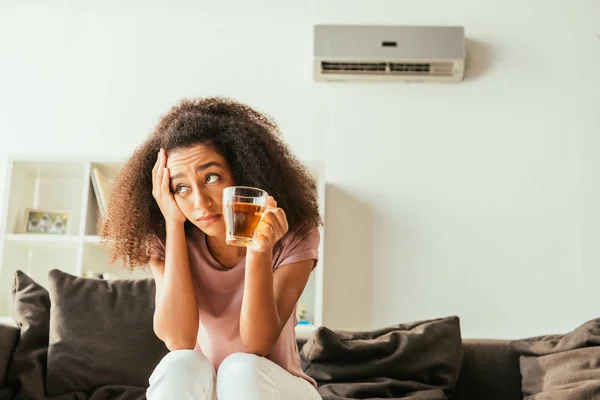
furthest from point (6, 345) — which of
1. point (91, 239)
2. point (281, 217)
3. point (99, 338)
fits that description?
point (281, 217)

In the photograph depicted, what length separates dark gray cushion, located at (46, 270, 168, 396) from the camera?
2.33 m

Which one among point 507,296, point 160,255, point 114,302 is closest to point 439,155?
point 507,296

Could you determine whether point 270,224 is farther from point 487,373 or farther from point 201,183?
point 487,373

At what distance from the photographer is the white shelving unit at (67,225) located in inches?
125

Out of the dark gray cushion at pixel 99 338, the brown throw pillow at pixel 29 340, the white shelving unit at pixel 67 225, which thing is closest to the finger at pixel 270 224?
the dark gray cushion at pixel 99 338

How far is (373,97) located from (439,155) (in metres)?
0.40

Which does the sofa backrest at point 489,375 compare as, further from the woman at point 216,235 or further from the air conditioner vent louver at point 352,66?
the air conditioner vent louver at point 352,66

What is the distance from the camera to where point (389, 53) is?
3402mm

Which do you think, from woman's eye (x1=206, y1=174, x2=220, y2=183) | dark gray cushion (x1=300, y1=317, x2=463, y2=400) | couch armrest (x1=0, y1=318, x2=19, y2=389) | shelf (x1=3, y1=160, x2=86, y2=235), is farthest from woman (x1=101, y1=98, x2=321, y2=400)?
shelf (x1=3, y1=160, x2=86, y2=235)

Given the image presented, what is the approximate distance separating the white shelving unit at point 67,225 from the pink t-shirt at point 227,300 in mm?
1339

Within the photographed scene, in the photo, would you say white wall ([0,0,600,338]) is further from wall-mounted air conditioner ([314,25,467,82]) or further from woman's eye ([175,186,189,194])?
woman's eye ([175,186,189,194])

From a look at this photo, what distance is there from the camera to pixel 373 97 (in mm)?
3496

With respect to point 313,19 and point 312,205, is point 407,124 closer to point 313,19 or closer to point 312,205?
point 313,19

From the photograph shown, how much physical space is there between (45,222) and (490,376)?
6.56 feet
